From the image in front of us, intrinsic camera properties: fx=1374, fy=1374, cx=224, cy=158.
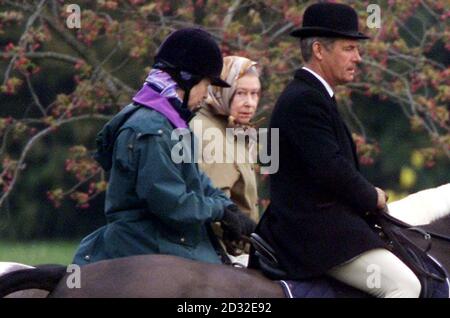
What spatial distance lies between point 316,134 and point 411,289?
821 millimetres

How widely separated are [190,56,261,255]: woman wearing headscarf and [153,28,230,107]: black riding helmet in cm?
81

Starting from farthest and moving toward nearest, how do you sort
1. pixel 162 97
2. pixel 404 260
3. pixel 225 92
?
1. pixel 225 92
2. pixel 162 97
3. pixel 404 260

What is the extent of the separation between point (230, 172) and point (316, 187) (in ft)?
3.83

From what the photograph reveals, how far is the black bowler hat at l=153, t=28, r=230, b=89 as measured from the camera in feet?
21.3

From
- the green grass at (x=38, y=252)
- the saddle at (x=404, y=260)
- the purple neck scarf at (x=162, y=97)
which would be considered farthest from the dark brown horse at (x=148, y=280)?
the green grass at (x=38, y=252)

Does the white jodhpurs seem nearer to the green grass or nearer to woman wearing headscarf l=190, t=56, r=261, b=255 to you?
woman wearing headscarf l=190, t=56, r=261, b=255

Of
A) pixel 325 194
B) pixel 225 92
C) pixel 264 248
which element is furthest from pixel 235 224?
pixel 225 92

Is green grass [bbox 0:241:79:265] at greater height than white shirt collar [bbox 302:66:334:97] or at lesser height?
lesser

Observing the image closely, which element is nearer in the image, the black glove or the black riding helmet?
the black riding helmet

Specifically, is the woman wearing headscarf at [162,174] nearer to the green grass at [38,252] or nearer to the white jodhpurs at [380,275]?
the white jodhpurs at [380,275]

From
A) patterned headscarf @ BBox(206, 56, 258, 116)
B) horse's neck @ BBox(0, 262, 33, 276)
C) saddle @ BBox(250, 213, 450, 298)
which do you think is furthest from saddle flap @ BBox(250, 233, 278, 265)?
patterned headscarf @ BBox(206, 56, 258, 116)

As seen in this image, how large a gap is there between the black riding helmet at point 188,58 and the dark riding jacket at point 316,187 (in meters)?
0.47

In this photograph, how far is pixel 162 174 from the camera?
620 cm

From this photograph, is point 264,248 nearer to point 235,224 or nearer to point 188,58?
point 235,224
